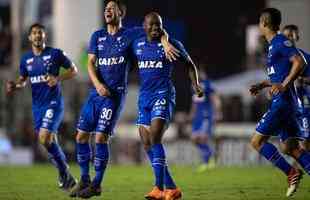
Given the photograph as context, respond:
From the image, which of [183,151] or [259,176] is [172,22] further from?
[259,176]

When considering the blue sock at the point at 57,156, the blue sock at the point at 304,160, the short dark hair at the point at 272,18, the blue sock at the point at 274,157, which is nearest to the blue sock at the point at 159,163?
the blue sock at the point at 274,157

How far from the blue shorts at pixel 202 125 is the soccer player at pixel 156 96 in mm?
9123

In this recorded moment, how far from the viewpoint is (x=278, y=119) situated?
11.1m

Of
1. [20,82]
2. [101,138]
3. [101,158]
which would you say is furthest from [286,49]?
[20,82]

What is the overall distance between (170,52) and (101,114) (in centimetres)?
134

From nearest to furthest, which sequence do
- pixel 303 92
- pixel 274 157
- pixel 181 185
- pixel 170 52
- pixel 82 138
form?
pixel 170 52 → pixel 274 157 → pixel 82 138 → pixel 181 185 → pixel 303 92

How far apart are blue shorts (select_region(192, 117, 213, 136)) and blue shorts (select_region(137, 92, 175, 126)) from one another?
9166mm

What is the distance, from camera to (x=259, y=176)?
54.7ft

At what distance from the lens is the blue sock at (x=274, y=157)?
37.2ft

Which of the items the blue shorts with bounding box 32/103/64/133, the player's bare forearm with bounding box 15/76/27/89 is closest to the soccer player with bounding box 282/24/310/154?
the blue shorts with bounding box 32/103/64/133

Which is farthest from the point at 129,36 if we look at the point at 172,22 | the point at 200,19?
the point at 200,19

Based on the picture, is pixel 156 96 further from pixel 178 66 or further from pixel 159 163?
pixel 178 66

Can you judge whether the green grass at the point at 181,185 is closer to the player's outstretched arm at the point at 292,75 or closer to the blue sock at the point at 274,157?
the blue sock at the point at 274,157

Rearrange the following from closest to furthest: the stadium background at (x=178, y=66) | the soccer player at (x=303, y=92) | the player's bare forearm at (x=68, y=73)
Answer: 1. the soccer player at (x=303, y=92)
2. the player's bare forearm at (x=68, y=73)
3. the stadium background at (x=178, y=66)
